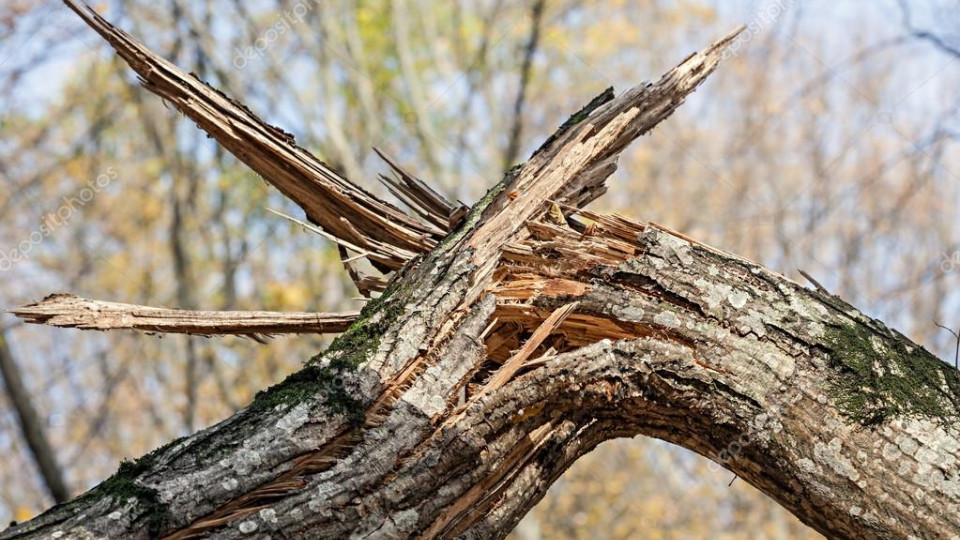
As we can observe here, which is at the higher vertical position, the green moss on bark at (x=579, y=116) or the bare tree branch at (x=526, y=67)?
the bare tree branch at (x=526, y=67)

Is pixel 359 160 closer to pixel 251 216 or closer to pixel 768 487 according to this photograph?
pixel 251 216

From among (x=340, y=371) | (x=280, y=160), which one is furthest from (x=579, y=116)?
(x=340, y=371)

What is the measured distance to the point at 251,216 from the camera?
12.8m

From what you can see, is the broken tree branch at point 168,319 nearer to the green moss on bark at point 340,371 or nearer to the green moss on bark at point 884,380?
the green moss on bark at point 340,371

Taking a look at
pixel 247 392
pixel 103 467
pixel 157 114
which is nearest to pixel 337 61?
pixel 157 114

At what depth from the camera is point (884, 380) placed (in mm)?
2096

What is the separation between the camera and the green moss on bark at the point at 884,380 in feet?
6.75

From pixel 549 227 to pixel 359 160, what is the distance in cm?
815

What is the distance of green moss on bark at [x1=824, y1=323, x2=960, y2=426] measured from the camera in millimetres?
2059

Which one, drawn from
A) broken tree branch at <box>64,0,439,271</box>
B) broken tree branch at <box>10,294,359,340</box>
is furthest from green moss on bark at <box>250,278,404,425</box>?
broken tree branch at <box>64,0,439,271</box>

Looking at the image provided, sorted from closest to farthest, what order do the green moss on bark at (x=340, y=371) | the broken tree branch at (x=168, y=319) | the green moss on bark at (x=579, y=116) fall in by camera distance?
the green moss on bark at (x=340, y=371) < the broken tree branch at (x=168, y=319) < the green moss on bark at (x=579, y=116)

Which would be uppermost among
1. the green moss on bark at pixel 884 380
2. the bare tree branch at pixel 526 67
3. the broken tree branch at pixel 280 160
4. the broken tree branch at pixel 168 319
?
the bare tree branch at pixel 526 67

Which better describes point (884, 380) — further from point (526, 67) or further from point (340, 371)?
point (526, 67)

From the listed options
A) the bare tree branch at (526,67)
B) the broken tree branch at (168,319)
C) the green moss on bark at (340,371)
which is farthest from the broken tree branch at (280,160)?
the bare tree branch at (526,67)
